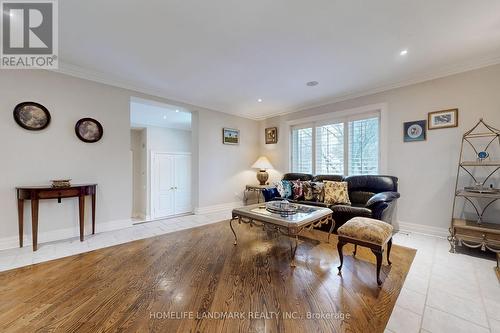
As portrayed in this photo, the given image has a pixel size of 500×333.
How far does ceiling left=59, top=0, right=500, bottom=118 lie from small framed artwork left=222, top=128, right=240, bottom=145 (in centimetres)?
161

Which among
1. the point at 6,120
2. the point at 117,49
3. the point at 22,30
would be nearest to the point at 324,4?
the point at 117,49

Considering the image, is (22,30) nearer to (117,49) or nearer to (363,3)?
(117,49)

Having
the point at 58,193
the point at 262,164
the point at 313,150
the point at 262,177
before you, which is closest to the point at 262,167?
the point at 262,164

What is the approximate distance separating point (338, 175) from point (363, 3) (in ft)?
9.84

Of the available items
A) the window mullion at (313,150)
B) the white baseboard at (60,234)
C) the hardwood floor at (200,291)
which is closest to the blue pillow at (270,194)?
the window mullion at (313,150)

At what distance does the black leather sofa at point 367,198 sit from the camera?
3024mm

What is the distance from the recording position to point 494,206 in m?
2.90

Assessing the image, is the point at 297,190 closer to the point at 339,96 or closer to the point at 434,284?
the point at 339,96

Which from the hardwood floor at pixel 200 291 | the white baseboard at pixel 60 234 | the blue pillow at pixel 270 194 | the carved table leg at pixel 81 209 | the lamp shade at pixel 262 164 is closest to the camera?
the hardwood floor at pixel 200 291

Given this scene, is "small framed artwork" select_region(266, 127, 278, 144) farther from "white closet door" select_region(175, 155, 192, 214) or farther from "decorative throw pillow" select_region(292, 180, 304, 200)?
"white closet door" select_region(175, 155, 192, 214)

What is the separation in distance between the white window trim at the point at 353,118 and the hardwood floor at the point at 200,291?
5.77 ft

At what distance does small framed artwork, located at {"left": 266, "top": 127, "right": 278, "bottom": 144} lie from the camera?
19.1 ft

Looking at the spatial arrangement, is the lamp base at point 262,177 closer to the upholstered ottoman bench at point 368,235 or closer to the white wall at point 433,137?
the white wall at point 433,137

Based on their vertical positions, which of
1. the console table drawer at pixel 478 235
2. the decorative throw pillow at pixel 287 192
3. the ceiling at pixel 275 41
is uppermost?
the ceiling at pixel 275 41
